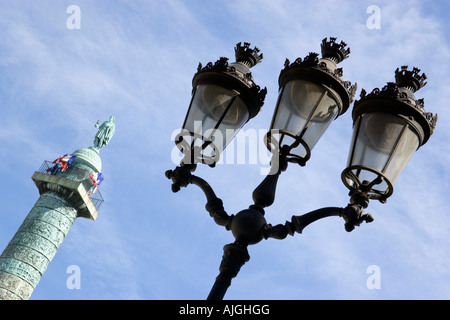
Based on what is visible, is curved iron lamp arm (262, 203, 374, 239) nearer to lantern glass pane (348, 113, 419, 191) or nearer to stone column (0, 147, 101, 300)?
lantern glass pane (348, 113, 419, 191)

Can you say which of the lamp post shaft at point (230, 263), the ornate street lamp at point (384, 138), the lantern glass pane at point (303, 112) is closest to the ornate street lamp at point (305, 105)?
the lantern glass pane at point (303, 112)

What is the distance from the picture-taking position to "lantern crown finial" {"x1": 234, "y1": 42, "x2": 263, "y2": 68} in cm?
385

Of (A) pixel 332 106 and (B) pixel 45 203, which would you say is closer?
(A) pixel 332 106

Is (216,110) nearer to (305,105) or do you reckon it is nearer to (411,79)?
(305,105)

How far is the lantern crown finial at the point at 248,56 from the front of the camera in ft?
12.6

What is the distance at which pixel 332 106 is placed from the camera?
11.2 ft

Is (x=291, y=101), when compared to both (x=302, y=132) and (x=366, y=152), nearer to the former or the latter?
(x=302, y=132)

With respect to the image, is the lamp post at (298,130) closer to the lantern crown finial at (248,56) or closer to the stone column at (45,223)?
the lantern crown finial at (248,56)

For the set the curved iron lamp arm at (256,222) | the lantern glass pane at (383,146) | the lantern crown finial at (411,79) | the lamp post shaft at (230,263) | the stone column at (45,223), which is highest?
the stone column at (45,223)

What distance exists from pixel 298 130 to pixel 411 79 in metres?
0.79

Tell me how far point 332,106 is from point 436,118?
585 mm

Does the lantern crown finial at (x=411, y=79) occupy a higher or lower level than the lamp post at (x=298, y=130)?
higher
